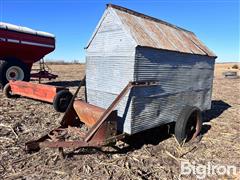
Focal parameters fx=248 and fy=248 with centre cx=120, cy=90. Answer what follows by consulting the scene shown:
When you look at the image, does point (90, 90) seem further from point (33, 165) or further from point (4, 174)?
point (4, 174)

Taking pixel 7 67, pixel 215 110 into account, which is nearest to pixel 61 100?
pixel 7 67

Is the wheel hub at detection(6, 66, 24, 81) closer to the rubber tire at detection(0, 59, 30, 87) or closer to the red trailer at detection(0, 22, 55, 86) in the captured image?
the red trailer at detection(0, 22, 55, 86)

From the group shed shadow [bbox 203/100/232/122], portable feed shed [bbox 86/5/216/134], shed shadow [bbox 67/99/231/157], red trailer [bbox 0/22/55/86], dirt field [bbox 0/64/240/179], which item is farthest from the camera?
red trailer [bbox 0/22/55/86]

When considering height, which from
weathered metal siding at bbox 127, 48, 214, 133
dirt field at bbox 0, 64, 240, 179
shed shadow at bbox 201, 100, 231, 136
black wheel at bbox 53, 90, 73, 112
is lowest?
→ dirt field at bbox 0, 64, 240, 179

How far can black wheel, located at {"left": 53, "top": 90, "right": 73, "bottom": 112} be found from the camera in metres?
7.33

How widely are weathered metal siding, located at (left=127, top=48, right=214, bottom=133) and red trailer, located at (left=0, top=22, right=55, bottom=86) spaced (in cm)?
798

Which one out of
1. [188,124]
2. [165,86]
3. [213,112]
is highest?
[165,86]

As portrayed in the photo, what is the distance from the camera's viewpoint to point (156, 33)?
5965 millimetres

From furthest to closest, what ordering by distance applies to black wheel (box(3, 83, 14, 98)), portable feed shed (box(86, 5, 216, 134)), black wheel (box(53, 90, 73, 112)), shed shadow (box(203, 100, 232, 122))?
1. black wheel (box(3, 83, 14, 98))
2. shed shadow (box(203, 100, 232, 122))
3. black wheel (box(53, 90, 73, 112))
4. portable feed shed (box(86, 5, 216, 134))

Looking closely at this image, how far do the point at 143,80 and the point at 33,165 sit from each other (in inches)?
102

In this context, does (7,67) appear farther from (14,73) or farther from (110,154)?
(110,154)

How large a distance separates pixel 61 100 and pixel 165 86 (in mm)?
3313

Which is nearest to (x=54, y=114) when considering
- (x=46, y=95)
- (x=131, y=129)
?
(x=46, y=95)

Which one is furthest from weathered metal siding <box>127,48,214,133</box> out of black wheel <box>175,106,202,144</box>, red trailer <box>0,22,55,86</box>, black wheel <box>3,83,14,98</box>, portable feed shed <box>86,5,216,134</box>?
red trailer <box>0,22,55,86</box>
